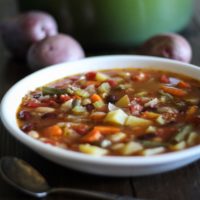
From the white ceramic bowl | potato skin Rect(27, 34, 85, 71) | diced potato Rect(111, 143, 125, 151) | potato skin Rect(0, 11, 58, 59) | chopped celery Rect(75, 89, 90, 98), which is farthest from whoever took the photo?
potato skin Rect(0, 11, 58, 59)

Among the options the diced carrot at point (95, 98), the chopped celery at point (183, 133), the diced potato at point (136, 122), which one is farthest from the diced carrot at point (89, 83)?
the chopped celery at point (183, 133)

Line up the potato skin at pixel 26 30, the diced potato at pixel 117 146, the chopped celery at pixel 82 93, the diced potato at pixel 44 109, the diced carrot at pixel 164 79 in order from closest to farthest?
the diced potato at pixel 117 146 → the diced potato at pixel 44 109 → the chopped celery at pixel 82 93 → the diced carrot at pixel 164 79 → the potato skin at pixel 26 30

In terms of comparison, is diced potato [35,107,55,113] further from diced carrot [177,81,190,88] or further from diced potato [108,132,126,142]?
diced carrot [177,81,190,88]

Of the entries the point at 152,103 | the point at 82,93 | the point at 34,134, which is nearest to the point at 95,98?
the point at 82,93

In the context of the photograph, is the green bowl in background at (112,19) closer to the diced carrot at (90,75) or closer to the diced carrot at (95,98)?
the diced carrot at (90,75)

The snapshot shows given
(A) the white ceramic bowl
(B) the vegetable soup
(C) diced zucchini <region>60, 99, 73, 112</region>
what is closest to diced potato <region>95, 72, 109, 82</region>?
(B) the vegetable soup

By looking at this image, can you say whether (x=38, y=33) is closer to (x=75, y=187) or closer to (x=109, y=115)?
(x=109, y=115)
